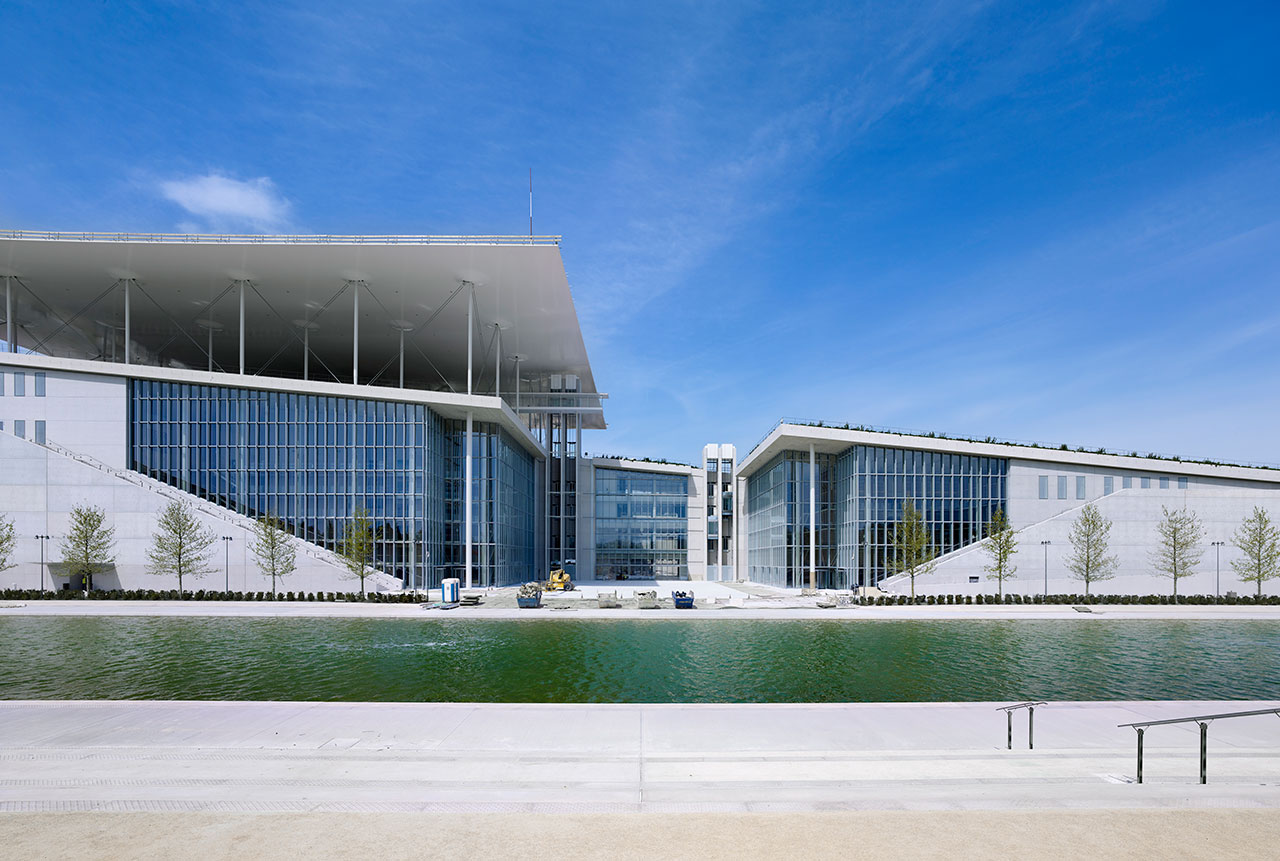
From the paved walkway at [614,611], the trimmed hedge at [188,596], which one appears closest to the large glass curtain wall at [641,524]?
the paved walkway at [614,611]

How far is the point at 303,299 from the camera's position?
5738 centimetres

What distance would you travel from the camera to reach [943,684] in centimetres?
2073

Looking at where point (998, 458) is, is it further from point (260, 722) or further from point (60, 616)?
point (60, 616)

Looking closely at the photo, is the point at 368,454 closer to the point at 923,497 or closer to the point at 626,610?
the point at 626,610

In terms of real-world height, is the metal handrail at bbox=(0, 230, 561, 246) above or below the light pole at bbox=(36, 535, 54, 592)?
above

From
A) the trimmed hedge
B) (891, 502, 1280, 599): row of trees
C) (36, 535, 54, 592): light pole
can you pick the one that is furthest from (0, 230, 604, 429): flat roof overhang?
(891, 502, 1280, 599): row of trees

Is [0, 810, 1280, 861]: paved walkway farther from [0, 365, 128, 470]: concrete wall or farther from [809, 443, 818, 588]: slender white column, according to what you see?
[809, 443, 818, 588]: slender white column

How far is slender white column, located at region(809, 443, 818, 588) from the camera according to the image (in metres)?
58.7

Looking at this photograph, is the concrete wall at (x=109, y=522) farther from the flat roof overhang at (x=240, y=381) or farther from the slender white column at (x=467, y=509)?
the slender white column at (x=467, y=509)

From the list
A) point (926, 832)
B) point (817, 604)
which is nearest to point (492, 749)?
point (926, 832)

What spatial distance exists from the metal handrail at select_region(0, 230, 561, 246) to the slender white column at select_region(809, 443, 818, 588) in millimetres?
27348

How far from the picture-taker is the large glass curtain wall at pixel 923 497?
177 feet

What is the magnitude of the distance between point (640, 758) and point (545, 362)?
205ft

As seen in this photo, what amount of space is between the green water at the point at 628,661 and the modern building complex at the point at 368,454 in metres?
14.7
